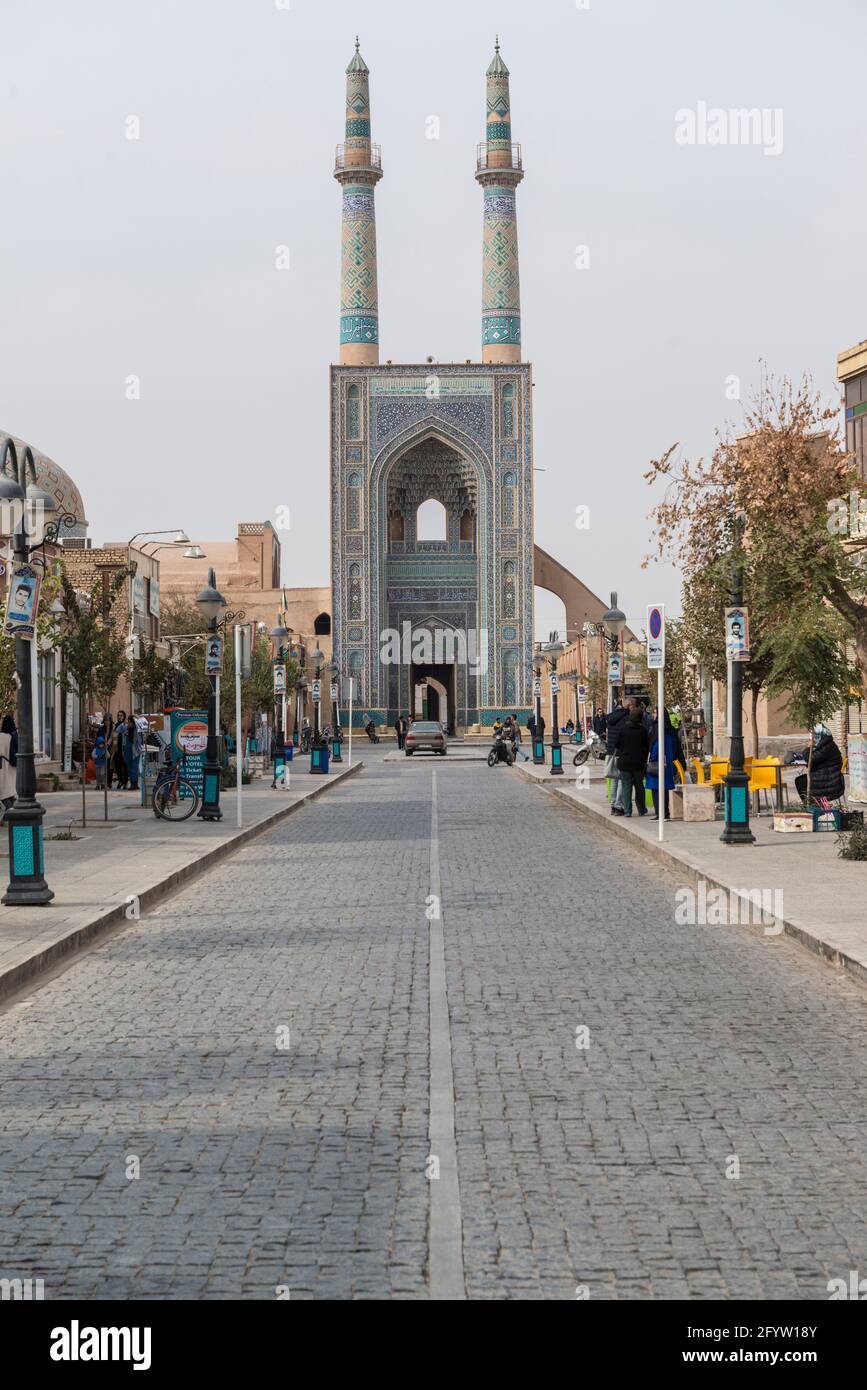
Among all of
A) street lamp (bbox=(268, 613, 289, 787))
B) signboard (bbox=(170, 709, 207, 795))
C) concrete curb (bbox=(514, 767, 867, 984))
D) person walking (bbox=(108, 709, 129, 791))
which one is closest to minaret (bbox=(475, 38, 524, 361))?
street lamp (bbox=(268, 613, 289, 787))

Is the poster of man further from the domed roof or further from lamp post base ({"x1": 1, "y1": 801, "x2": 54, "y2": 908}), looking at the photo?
the domed roof

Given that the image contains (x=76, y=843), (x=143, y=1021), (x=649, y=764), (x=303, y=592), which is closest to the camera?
(x=143, y=1021)

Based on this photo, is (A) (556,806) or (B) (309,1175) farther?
(A) (556,806)

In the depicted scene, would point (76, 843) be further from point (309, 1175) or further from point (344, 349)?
point (344, 349)

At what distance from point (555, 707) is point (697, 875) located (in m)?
32.9

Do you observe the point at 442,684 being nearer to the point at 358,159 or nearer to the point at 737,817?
the point at 358,159

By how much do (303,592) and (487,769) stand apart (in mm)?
43793

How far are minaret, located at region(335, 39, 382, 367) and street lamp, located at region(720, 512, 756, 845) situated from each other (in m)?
62.5

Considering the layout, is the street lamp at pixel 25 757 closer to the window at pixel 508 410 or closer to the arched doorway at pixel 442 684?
the window at pixel 508 410

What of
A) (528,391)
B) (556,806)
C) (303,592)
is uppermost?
(528,391)

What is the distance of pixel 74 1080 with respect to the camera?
763 cm

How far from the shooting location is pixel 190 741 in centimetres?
2722
